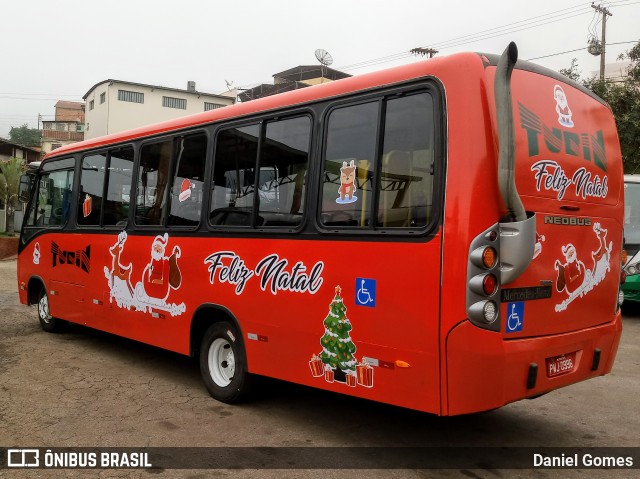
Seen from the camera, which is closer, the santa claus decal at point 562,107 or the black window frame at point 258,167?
the santa claus decal at point 562,107

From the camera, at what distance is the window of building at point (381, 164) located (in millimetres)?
3969

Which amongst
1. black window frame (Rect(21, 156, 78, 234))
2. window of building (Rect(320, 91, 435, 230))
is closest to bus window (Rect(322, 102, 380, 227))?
window of building (Rect(320, 91, 435, 230))

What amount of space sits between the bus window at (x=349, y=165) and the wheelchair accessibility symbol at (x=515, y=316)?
1.15 meters

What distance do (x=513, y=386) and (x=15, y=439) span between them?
3.70 metres

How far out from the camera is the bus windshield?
37.1 ft

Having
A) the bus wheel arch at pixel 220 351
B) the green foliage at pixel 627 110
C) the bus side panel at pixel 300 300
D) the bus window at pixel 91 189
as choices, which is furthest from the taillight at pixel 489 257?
the green foliage at pixel 627 110

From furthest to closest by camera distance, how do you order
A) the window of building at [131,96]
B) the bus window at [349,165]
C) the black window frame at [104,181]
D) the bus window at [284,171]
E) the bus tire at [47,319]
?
the window of building at [131,96]
the bus tire at [47,319]
the black window frame at [104,181]
the bus window at [284,171]
the bus window at [349,165]

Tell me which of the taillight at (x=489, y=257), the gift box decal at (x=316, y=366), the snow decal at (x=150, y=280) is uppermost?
the taillight at (x=489, y=257)

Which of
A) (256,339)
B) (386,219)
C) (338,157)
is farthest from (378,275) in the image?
(256,339)

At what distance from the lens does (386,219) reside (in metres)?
4.13

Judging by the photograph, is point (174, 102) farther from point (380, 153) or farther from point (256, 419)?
point (380, 153)

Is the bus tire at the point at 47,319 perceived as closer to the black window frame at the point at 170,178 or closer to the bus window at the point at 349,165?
the black window frame at the point at 170,178

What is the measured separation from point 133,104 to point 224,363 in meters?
43.2

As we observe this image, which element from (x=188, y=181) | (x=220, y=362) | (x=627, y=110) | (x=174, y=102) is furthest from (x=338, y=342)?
(x=174, y=102)
